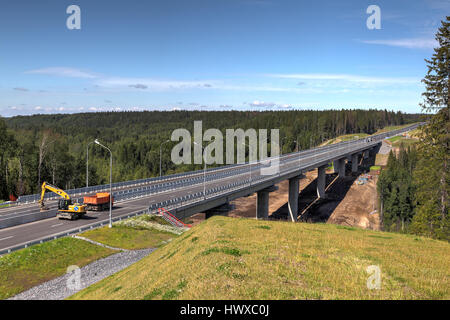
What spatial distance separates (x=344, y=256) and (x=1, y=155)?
78474 millimetres

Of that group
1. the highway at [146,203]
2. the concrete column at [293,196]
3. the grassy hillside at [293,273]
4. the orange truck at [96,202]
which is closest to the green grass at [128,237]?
the highway at [146,203]

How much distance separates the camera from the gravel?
73.1ft

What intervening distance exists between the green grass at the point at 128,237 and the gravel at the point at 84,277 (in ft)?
5.61

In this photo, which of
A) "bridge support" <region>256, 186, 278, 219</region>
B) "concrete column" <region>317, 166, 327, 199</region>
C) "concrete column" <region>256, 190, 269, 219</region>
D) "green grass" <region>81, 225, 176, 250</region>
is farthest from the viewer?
"concrete column" <region>317, 166, 327, 199</region>

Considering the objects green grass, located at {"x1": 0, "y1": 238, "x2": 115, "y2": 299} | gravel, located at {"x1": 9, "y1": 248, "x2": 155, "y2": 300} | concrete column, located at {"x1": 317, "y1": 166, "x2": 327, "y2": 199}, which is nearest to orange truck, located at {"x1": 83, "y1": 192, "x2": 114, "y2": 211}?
green grass, located at {"x1": 0, "y1": 238, "x2": 115, "y2": 299}

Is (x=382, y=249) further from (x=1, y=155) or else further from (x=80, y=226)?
(x=1, y=155)

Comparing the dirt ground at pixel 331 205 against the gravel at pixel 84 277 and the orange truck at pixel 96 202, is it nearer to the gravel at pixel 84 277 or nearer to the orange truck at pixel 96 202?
the orange truck at pixel 96 202

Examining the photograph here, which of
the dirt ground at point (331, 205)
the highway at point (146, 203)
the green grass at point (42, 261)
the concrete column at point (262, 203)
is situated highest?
the highway at point (146, 203)

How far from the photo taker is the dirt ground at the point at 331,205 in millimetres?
86188

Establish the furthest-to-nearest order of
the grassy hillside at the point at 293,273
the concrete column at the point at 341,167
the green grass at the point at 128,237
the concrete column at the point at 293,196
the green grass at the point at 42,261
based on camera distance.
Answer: the concrete column at the point at 341,167 < the concrete column at the point at 293,196 < the green grass at the point at 128,237 < the green grass at the point at 42,261 < the grassy hillside at the point at 293,273

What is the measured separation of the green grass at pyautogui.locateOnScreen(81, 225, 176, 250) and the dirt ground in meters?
38.4

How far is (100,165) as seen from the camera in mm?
147375

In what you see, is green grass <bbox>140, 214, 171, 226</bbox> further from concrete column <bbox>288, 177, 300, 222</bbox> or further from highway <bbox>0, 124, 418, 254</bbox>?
concrete column <bbox>288, 177, 300, 222</bbox>
